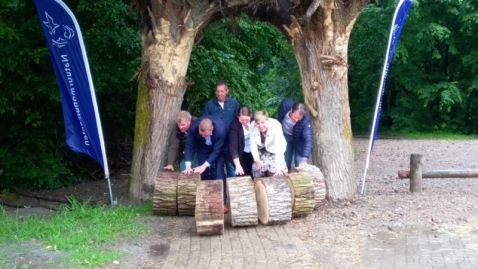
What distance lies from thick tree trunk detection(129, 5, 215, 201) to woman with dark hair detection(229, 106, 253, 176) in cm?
140

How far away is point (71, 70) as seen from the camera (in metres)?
9.79

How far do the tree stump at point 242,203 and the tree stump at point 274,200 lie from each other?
0.65 feet

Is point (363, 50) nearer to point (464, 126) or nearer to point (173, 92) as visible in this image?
point (464, 126)

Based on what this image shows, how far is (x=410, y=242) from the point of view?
7.43m

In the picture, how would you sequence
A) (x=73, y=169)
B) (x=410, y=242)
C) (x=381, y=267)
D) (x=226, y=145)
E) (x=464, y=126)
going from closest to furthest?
(x=381, y=267) → (x=410, y=242) → (x=226, y=145) → (x=73, y=169) → (x=464, y=126)

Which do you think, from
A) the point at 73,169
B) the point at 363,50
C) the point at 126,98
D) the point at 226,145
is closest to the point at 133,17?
the point at 126,98

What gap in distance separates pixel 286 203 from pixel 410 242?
170 cm

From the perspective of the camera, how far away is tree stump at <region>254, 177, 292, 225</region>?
26.8 feet

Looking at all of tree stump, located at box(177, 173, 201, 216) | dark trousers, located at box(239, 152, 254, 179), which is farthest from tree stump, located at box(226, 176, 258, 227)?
dark trousers, located at box(239, 152, 254, 179)

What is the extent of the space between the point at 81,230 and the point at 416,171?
5.43 metres

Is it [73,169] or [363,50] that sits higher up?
[363,50]

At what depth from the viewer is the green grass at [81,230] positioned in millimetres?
6836

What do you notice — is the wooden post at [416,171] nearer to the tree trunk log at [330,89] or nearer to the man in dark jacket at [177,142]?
the tree trunk log at [330,89]

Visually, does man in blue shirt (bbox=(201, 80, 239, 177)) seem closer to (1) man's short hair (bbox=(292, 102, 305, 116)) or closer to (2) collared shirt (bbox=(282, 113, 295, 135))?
(2) collared shirt (bbox=(282, 113, 295, 135))
